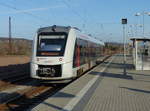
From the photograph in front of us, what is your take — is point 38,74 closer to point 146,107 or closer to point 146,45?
point 146,107

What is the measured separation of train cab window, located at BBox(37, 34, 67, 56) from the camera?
1652 cm

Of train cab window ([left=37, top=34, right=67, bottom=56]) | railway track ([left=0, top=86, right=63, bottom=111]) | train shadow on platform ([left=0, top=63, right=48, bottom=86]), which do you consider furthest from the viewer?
train shadow on platform ([left=0, top=63, right=48, bottom=86])

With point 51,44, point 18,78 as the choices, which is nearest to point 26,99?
point 51,44

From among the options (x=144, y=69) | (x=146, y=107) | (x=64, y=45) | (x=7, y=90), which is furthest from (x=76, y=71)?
(x=144, y=69)

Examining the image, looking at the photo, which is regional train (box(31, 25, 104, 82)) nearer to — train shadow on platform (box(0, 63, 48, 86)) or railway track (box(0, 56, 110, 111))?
railway track (box(0, 56, 110, 111))

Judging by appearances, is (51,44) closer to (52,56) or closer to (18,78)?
(52,56)

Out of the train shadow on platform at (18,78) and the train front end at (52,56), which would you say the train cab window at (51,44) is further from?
the train shadow on platform at (18,78)

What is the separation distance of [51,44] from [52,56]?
0.85 metres

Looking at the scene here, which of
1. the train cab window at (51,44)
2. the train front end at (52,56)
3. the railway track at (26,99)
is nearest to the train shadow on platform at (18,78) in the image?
the railway track at (26,99)

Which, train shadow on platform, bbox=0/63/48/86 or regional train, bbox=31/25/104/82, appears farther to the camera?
train shadow on platform, bbox=0/63/48/86

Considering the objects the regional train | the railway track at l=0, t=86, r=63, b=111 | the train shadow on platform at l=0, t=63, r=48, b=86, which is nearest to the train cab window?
the regional train

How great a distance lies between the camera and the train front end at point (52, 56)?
16.2 metres

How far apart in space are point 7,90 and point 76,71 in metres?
3.90

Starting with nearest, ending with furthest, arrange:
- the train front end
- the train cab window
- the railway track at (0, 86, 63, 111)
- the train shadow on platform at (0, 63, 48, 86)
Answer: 1. the railway track at (0, 86, 63, 111)
2. the train front end
3. the train cab window
4. the train shadow on platform at (0, 63, 48, 86)
